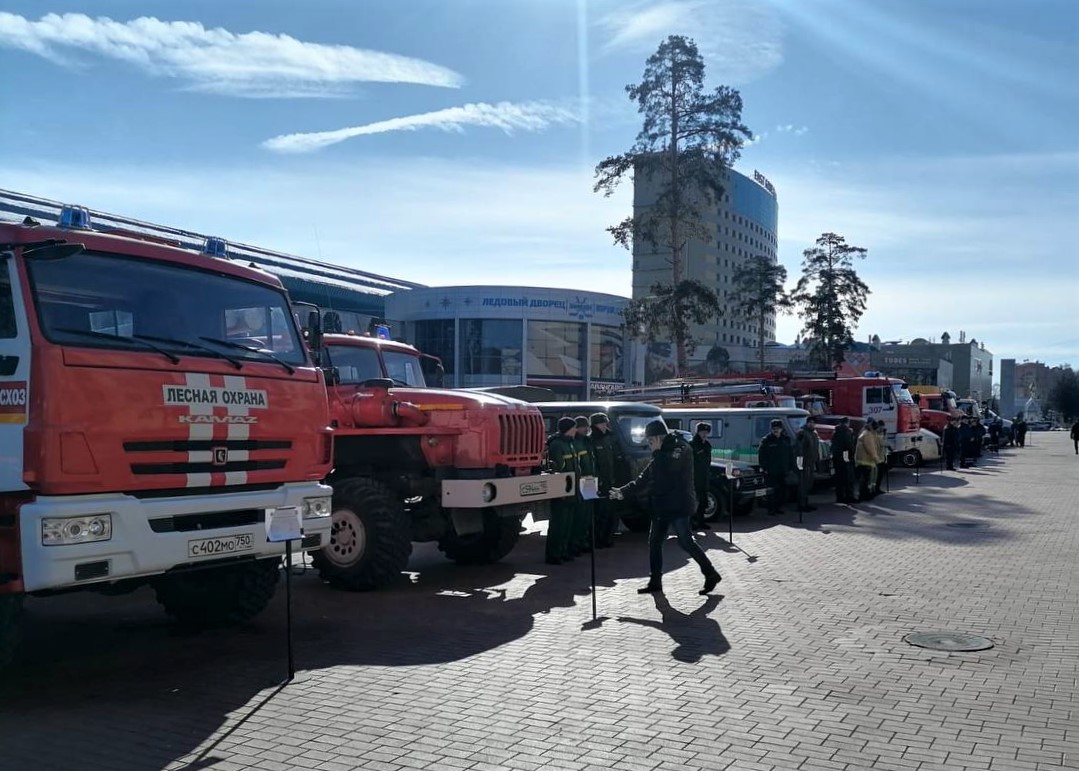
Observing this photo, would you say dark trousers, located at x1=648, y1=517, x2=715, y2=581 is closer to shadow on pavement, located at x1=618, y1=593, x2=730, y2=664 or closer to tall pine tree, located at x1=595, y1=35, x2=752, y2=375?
shadow on pavement, located at x1=618, y1=593, x2=730, y2=664

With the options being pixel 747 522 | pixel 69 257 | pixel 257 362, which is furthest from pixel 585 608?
pixel 747 522

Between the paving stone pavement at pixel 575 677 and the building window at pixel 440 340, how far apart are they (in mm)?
44330

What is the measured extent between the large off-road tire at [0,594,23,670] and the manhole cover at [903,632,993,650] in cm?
650

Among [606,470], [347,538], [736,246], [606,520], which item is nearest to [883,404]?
[606,520]

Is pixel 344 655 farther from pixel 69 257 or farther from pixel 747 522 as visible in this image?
pixel 747 522

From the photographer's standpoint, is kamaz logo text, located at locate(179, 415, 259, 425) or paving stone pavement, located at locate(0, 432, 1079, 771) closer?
paving stone pavement, located at locate(0, 432, 1079, 771)

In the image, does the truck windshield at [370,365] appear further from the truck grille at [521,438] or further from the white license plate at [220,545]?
the white license plate at [220,545]

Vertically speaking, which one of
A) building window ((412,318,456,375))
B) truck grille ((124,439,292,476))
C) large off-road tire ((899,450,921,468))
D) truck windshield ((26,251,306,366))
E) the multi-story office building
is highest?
the multi-story office building

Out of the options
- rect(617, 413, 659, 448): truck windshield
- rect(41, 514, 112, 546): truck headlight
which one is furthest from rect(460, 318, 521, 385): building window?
rect(41, 514, 112, 546): truck headlight

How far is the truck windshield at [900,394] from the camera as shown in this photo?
30441 millimetres

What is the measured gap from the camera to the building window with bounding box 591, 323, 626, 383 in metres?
57.1

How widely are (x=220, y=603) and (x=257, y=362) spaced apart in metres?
2.29

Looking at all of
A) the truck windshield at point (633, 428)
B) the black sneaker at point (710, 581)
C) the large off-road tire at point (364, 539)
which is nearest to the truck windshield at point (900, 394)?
the truck windshield at point (633, 428)

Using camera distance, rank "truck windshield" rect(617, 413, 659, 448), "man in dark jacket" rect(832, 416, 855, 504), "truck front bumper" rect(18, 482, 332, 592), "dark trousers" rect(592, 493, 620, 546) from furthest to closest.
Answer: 1. "man in dark jacket" rect(832, 416, 855, 504)
2. "truck windshield" rect(617, 413, 659, 448)
3. "dark trousers" rect(592, 493, 620, 546)
4. "truck front bumper" rect(18, 482, 332, 592)
